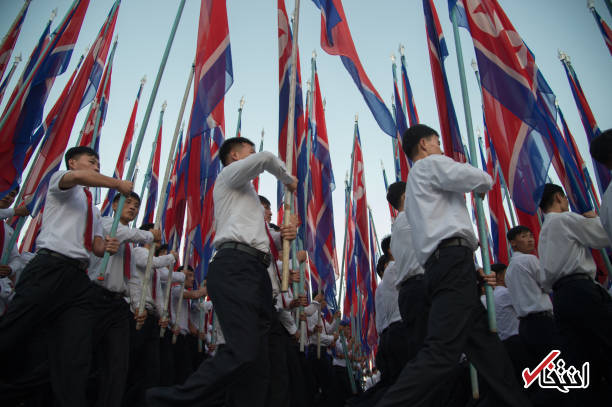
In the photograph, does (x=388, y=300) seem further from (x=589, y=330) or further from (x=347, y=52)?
(x=347, y=52)

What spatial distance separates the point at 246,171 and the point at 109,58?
273 inches

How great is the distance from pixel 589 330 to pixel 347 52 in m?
4.09

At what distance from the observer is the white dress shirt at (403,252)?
432 cm

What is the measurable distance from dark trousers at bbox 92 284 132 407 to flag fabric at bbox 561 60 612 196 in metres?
6.73

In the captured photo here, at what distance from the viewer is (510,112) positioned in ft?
15.4

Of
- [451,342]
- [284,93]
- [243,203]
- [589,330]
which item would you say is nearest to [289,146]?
[243,203]

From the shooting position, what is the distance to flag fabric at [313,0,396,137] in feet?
18.0

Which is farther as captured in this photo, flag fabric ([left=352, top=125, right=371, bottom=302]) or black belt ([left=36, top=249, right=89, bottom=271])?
flag fabric ([left=352, top=125, right=371, bottom=302])

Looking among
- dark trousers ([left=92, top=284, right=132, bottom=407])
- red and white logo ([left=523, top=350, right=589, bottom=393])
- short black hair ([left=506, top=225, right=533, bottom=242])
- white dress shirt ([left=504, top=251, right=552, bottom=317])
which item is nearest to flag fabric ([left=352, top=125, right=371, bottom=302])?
short black hair ([left=506, top=225, right=533, bottom=242])

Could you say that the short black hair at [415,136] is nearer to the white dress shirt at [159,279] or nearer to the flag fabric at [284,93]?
the flag fabric at [284,93]

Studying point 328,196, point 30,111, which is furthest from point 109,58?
point 328,196

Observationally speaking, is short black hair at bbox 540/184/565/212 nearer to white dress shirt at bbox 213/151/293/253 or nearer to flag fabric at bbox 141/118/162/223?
white dress shirt at bbox 213/151/293/253

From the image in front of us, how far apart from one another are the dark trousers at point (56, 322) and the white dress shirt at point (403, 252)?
2.98 m

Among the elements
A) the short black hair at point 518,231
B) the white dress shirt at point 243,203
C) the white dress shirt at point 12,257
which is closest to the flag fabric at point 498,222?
the short black hair at point 518,231
